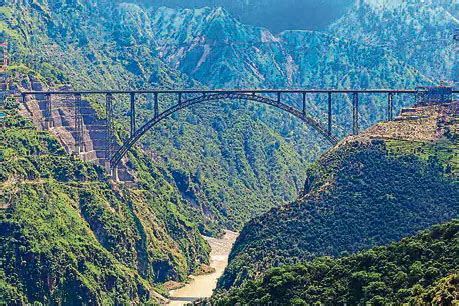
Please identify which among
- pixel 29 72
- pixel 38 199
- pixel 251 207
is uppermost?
pixel 29 72

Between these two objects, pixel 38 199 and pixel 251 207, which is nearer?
pixel 38 199

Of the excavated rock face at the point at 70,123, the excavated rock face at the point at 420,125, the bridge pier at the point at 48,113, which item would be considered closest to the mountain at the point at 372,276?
the excavated rock face at the point at 420,125

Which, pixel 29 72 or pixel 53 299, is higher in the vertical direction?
pixel 29 72

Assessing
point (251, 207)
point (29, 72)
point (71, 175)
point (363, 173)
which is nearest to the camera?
point (363, 173)

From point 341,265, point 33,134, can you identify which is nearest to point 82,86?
point 33,134

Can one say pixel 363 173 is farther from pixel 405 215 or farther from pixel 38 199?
pixel 38 199

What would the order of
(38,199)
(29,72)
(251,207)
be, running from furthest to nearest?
1. (251,207)
2. (29,72)
3. (38,199)

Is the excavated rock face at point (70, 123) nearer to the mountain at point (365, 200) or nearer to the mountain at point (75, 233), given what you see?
the mountain at point (75, 233)
